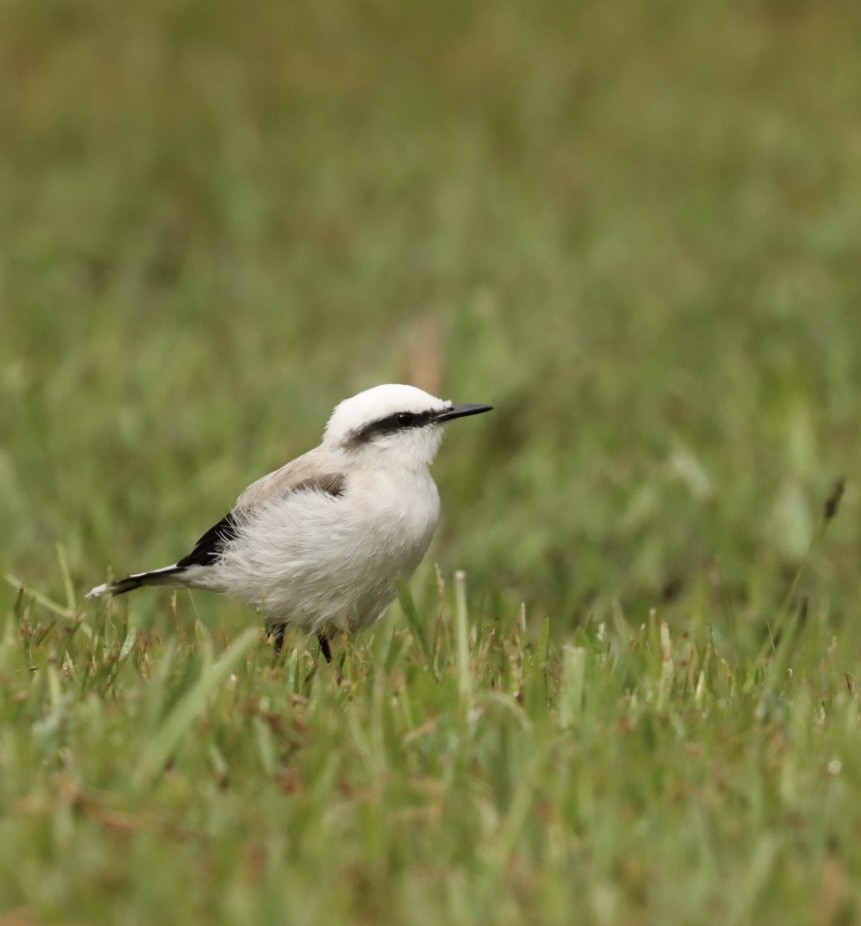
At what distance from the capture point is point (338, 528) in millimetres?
4938

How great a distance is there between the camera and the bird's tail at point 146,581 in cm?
528

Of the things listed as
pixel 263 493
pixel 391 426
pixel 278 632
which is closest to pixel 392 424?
pixel 391 426

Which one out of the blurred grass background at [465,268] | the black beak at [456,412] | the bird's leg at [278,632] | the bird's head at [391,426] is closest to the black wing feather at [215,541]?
the bird's leg at [278,632]

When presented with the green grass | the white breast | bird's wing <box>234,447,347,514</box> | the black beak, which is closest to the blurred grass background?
the green grass

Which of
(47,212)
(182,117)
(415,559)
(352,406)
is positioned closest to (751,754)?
(415,559)

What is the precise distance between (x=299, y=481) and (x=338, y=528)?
392 millimetres

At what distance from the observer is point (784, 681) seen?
454cm

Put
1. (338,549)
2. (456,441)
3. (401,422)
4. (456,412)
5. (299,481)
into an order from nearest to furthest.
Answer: (338,549) → (299,481) → (401,422) → (456,412) → (456,441)

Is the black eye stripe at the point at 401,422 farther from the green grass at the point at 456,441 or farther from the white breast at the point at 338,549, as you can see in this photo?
the green grass at the point at 456,441

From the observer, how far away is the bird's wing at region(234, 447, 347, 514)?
516 centimetres

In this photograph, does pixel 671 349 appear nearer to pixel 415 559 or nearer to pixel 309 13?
pixel 415 559

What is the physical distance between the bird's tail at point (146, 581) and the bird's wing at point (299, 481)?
0.29 metres

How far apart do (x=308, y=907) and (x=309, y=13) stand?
12.0 metres

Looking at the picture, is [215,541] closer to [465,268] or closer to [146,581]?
[146,581]
